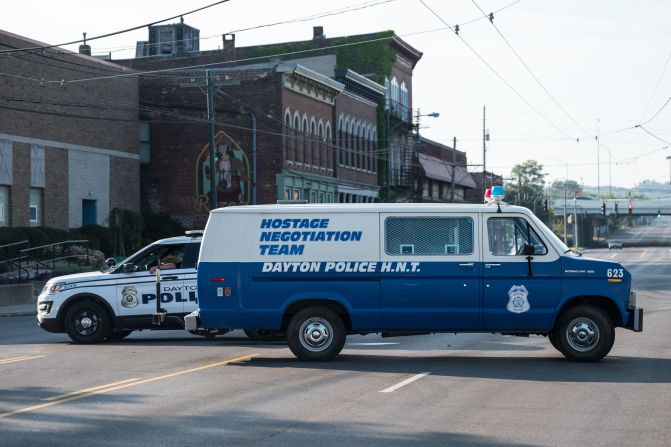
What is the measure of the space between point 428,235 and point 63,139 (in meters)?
34.8

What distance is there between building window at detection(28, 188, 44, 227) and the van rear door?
32651mm

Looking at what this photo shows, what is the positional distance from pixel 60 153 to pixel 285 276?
33.9 meters

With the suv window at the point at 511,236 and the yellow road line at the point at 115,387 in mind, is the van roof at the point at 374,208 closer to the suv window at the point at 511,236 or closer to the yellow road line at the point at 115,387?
the suv window at the point at 511,236

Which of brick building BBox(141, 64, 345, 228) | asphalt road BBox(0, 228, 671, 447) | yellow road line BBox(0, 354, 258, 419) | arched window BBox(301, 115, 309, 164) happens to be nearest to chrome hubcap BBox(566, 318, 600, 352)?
asphalt road BBox(0, 228, 671, 447)

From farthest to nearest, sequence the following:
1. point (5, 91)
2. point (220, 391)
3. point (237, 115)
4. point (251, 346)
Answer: point (237, 115) < point (5, 91) < point (251, 346) < point (220, 391)

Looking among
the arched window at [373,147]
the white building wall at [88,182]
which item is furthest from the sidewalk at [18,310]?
the arched window at [373,147]

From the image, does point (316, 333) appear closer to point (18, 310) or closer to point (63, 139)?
point (18, 310)

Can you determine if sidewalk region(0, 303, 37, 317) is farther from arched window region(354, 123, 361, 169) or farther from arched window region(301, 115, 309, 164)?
arched window region(354, 123, 361, 169)

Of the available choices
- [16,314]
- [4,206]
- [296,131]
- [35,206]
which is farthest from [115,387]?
[296,131]

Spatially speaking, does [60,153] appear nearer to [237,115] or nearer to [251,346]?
[237,115]

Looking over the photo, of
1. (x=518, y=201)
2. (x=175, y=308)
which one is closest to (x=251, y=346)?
(x=175, y=308)

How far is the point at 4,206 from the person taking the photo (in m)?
44.9

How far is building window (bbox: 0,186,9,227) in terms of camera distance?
4469 centimetres

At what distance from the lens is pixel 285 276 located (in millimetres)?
16734
